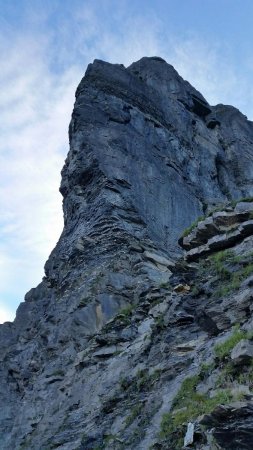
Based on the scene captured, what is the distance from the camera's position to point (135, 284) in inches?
1016

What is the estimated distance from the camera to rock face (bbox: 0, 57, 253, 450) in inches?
550

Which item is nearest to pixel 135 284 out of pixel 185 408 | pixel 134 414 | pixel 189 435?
pixel 134 414

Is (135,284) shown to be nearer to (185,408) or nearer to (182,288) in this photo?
(182,288)

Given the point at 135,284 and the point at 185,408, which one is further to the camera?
the point at 135,284

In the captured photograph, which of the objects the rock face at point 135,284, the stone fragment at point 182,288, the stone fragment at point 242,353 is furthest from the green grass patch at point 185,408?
the stone fragment at point 182,288

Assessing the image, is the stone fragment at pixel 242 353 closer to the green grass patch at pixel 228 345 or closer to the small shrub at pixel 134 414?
the green grass patch at pixel 228 345

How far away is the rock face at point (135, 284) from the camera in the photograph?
550 inches

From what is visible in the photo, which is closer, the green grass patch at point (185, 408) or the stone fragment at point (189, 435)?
the stone fragment at point (189, 435)

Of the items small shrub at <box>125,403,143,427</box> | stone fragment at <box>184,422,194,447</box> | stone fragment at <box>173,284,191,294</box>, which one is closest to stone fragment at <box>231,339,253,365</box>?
stone fragment at <box>184,422,194,447</box>

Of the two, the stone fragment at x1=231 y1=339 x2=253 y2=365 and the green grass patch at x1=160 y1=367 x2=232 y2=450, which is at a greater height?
the stone fragment at x1=231 y1=339 x2=253 y2=365

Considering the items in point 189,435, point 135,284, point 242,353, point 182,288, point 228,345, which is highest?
point 135,284

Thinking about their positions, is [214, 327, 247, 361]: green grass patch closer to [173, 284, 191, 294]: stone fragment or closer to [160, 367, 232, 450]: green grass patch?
[160, 367, 232, 450]: green grass patch

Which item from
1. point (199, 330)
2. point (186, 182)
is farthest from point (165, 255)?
point (199, 330)

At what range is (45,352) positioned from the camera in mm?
25953
